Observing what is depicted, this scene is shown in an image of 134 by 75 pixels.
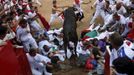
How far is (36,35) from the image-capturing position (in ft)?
38.9

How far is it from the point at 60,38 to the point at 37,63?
292 centimetres

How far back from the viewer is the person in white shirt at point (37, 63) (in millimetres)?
8970

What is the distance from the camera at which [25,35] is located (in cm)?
1057

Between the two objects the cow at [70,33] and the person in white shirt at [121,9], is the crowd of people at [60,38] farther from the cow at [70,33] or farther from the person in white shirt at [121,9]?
the cow at [70,33]

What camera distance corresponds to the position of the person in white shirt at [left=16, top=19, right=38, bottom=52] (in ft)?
33.9

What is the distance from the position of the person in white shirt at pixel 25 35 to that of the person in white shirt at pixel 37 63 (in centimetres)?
114

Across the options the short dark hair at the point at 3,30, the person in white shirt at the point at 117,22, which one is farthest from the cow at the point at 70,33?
the short dark hair at the point at 3,30

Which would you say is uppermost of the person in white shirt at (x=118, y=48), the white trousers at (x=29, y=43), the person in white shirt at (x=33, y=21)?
the person in white shirt at (x=33, y=21)

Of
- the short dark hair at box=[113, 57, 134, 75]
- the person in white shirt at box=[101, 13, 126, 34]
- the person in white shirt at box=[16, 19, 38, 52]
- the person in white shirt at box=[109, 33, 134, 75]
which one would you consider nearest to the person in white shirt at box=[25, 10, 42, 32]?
the person in white shirt at box=[16, 19, 38, 52]

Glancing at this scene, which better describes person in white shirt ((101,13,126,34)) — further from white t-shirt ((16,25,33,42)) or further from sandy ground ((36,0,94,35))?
white t-shirt ((16,25,33,42))

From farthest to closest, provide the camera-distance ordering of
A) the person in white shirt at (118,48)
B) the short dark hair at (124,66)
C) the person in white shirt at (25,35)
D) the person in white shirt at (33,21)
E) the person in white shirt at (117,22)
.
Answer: the person in white shirt at (33,21) → the person in white shirt at (117,22) → the person in white shirt at (25,35) → the person in white shirt at (118,48) → the short dark hair at (124,66)

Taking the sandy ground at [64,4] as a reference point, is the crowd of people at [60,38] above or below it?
below

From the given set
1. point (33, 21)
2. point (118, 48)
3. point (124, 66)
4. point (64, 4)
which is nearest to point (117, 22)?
point (33, 21)

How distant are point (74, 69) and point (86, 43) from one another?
0.94 meters
